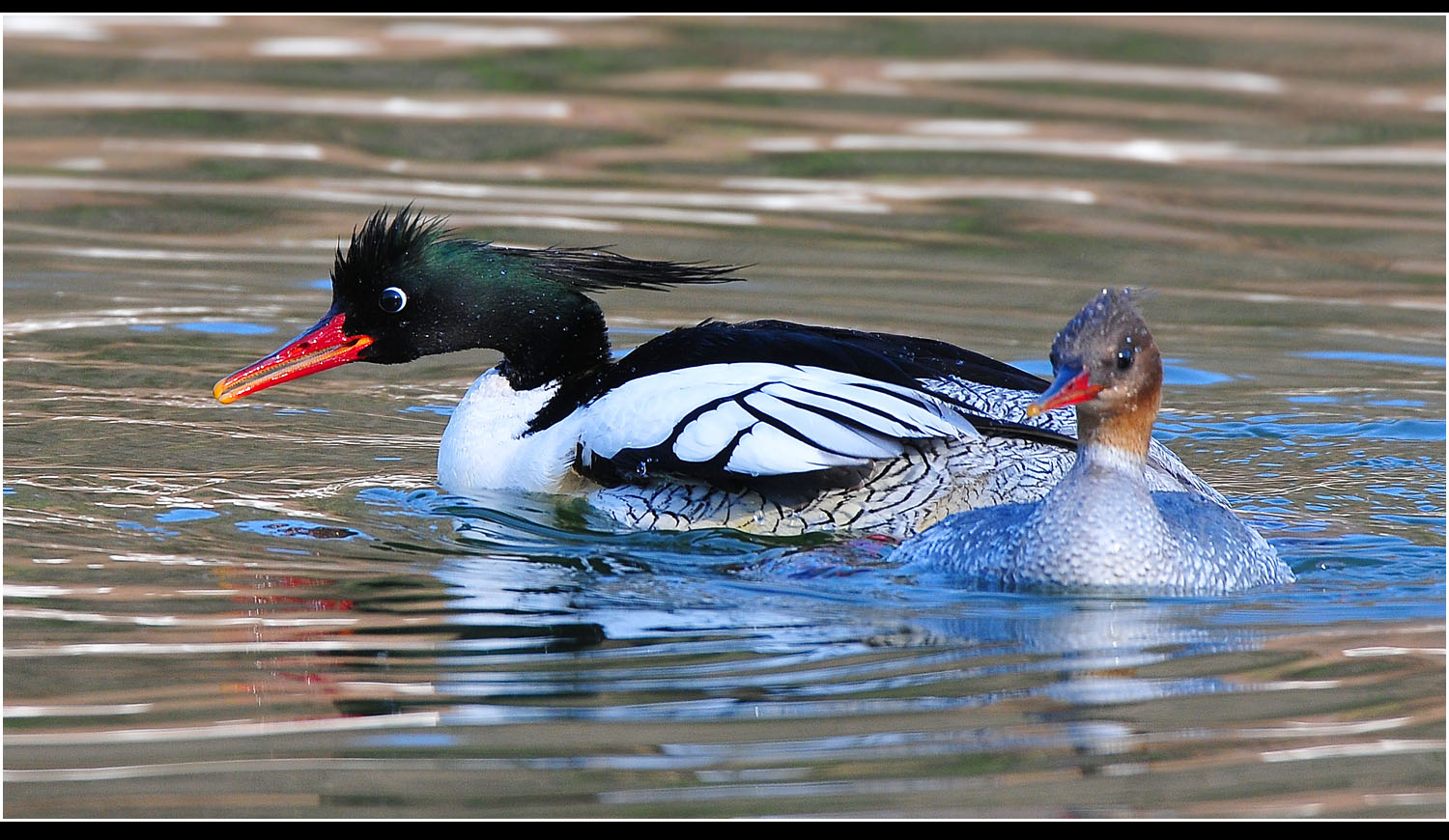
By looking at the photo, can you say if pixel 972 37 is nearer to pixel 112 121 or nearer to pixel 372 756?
pixel 112 121

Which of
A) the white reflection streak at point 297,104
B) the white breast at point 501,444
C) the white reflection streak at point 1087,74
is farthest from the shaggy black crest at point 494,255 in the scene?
the white reflection streak at point 1087,74

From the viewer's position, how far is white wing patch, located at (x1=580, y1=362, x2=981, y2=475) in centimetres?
766

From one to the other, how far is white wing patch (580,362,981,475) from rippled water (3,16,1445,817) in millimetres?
361

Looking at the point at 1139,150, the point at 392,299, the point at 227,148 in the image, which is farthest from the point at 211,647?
the point at 1139,150

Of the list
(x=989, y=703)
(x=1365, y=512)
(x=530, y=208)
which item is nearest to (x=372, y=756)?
(x=989, y=703)

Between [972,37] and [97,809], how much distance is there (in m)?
13.5

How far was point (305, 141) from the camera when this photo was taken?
48.6 ft

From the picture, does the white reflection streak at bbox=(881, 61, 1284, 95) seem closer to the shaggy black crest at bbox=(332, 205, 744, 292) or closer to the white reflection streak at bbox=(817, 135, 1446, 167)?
the white reflection streak at bbox=(817, 135, 1446, 167)

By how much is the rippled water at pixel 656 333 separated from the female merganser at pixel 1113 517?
0.13m

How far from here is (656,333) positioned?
11.6 meters

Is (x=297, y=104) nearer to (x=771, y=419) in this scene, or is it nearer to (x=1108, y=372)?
(x=771, y=419)

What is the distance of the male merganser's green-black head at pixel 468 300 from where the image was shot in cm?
855

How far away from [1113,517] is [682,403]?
180cm

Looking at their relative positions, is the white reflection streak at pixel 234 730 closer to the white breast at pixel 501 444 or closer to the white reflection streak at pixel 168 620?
the white reflection streak at pixel 168 620
